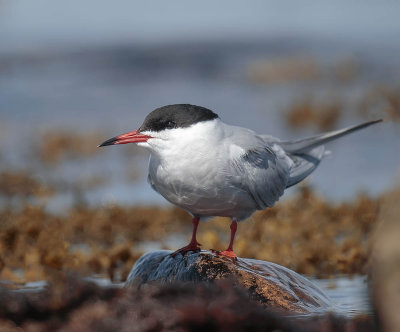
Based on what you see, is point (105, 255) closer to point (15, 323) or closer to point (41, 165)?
point (15, 323)

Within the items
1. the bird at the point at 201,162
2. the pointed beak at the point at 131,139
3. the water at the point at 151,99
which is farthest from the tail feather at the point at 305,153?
the water at the point at 151,99

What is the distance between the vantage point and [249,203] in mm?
4238

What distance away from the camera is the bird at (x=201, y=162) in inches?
152

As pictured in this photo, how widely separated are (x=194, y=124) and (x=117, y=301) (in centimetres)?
157

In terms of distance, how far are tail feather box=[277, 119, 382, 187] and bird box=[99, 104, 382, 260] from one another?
0.57 m

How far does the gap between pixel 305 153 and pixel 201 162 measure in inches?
56.7

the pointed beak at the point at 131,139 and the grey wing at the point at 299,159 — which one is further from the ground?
the pointed beak at the point at 131,139

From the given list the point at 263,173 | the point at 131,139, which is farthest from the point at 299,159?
the point at 131,139

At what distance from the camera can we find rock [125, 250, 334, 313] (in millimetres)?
3803

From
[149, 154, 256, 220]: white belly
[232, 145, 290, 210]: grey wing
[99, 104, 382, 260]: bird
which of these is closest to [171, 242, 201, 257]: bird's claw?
[99, 104, 382, 260]: bird

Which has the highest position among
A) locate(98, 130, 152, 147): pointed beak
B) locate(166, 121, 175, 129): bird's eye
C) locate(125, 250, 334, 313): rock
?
locate(166, 121, 175, 129): bird's eye

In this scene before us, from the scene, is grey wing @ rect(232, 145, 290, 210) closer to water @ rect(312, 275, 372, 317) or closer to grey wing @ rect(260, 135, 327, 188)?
grey wing @ rect(260, 135, 327, 188)

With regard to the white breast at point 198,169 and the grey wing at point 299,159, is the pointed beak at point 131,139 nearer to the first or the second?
the white breast at point 198,169

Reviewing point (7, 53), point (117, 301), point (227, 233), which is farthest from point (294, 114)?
point (7, 53)
